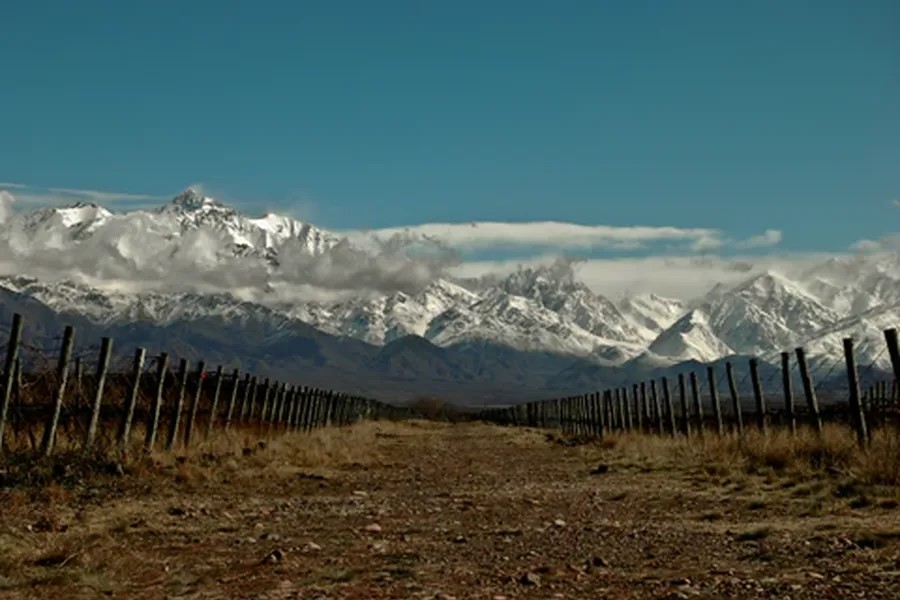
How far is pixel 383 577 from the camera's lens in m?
10.1

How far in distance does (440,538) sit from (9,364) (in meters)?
9.28

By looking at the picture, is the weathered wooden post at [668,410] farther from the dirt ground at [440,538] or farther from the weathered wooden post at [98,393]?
the weathered wooden post at [98,393]

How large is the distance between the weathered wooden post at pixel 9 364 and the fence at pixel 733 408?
14.5 m

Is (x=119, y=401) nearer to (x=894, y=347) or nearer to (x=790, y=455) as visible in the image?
(x=790, y=455)

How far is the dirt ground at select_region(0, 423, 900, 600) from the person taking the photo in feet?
31.3

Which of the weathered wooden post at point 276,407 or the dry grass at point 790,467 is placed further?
the weathered wooden post at point 276,407

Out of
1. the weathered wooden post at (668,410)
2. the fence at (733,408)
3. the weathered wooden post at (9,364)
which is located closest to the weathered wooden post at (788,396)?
the fence at (733,408)

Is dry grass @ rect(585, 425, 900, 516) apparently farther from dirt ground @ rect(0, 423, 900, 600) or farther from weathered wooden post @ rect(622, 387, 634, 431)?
weathered wooden post @ rect(622, 387, 634, 431)

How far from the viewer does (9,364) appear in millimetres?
18484

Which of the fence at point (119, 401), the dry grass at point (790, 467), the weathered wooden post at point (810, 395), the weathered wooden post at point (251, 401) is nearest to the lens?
the dry grass at point (790, 467)

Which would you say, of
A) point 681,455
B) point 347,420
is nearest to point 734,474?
point 681,455

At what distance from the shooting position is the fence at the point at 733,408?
69.7 ft

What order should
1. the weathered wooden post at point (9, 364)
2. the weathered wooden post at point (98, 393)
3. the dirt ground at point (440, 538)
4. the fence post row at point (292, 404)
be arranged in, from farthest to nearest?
the weathered wooden post at point (98, 393) < the fence post row at point (292, 404) < the weathered wooden post at point (9, 364) < the dirt ground at point (440, 538)

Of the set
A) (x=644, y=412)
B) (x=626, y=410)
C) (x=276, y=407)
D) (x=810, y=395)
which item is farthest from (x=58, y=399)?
(x=626, y=410)
